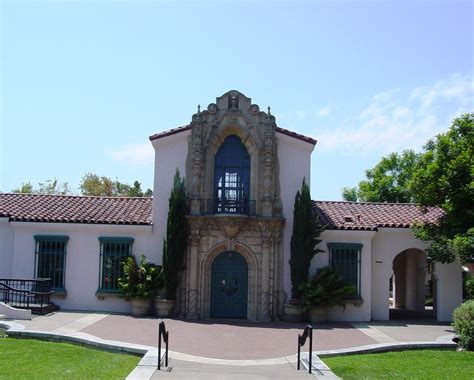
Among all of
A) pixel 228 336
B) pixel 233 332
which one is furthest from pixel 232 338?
pixel 233 332

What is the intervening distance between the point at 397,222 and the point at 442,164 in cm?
374

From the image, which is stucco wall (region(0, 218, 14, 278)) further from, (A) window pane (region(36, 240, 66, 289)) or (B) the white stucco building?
(A) window pane (region(36, 240, 66, 289))

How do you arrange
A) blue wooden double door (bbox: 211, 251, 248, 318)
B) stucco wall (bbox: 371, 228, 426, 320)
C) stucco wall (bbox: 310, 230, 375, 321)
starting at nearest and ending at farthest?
1. blue wooden double door (bbox: 211, 251, 248, 318)
2. stucco wall (bbox: 310, 230, 375, 321)
3. stucco wall (bbox: 371, 228, 426, 320)

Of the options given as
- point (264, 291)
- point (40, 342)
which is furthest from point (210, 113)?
point (40, 342)

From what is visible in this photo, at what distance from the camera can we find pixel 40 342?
49.8ft

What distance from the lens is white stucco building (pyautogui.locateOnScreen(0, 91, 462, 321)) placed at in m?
22.6

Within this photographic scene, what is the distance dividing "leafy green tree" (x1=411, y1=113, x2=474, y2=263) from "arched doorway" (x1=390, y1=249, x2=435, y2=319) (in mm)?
6406

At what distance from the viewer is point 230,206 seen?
75.8ft

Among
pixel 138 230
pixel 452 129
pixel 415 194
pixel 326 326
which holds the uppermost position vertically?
pixel 452 129

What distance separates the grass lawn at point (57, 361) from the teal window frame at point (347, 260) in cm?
1126

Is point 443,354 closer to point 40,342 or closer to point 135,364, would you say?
point 135,364

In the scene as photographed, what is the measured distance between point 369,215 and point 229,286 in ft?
22.1

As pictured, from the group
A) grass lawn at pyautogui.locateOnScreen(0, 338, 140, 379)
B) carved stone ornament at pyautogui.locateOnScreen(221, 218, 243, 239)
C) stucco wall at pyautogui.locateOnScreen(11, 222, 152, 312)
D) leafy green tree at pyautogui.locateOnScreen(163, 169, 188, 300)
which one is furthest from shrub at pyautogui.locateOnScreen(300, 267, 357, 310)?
grass lawn at pyautogui.locateOnScreen(0, 338, 140, 379)

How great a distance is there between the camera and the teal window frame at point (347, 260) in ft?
75.8
